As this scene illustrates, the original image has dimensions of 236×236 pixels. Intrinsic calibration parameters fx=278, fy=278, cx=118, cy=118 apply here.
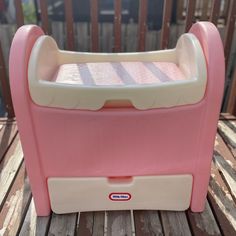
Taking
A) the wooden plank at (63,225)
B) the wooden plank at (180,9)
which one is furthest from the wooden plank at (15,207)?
the wooden plank at (180,9)

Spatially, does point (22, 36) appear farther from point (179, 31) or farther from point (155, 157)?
point (179, 31)

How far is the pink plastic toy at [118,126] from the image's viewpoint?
0.76 metres

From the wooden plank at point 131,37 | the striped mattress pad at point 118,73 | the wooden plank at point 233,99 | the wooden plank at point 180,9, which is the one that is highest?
the striped mattress pad at point 118,73

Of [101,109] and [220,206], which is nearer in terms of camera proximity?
[101,109]

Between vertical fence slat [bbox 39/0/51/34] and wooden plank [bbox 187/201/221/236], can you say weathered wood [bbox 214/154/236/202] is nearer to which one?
wooden plank [bbox 187/201/221/236]

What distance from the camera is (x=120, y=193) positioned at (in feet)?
3.01

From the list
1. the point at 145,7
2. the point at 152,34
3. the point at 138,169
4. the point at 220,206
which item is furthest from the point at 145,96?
the point at 152,34

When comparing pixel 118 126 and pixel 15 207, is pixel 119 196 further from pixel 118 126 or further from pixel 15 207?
pixel 15 207

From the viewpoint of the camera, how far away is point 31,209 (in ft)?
3.26

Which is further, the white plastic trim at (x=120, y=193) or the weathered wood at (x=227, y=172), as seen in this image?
the weathered wood at (x=227, y=172)

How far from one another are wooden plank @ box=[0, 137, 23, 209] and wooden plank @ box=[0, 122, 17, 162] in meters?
0.02

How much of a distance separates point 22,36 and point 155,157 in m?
0.54

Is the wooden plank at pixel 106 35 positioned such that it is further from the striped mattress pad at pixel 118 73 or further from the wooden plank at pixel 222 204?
the wooden plank at pixel 222 204

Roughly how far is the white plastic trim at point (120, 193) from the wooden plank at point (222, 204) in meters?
0.12
